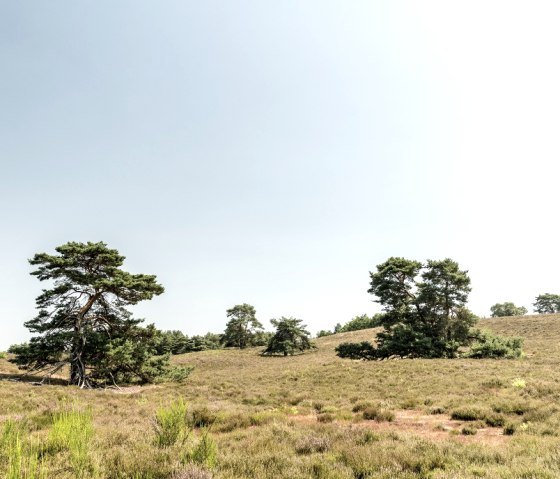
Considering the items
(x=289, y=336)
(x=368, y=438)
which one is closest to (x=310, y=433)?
(x=368, y=438)

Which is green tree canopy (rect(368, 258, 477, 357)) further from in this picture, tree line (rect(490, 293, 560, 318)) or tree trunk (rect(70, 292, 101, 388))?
tree line (rect(490, 293, 560, 318))

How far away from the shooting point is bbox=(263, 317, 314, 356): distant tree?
2117 inches

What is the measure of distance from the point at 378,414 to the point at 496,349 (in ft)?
72.2

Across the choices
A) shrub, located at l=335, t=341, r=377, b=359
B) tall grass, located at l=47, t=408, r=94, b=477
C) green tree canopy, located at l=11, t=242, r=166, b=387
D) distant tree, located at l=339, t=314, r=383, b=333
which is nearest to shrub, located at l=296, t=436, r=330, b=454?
tall grass, located at l=47, t=408, r=94, b=477

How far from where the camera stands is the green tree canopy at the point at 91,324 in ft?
73.3

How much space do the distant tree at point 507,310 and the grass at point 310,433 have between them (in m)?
103

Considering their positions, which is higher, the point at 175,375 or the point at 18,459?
the point at 18,459

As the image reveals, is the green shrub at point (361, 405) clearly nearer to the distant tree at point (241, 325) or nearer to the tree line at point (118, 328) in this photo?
the tree line at point (118, 328)

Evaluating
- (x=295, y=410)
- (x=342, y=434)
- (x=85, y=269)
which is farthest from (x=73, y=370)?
(x=342, y=434)

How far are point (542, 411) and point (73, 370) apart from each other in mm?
25281

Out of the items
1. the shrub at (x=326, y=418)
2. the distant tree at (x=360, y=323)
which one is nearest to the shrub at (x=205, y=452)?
the shrub at (x=326, y=418)

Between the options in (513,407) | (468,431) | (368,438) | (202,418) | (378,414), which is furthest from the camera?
(378,414)

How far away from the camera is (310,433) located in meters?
8.80

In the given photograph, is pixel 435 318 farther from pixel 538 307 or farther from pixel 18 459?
pixel 538 307
